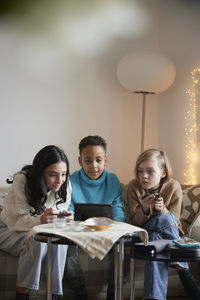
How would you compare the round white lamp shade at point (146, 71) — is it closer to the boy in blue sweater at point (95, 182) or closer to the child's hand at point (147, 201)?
the boy in blue sweater at point (95, 182)

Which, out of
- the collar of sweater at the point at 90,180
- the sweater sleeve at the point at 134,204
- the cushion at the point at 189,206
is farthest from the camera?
the cushion at the point at 189,206

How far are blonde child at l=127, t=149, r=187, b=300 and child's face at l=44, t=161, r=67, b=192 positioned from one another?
40 centimetres

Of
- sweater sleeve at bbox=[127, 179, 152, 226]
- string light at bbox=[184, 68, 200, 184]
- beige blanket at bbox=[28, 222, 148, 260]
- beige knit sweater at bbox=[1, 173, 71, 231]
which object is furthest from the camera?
string light at bbox=[184, 68, 200, 184]

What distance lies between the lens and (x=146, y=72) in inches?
125

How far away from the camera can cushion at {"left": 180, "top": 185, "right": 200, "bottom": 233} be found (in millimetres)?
2814

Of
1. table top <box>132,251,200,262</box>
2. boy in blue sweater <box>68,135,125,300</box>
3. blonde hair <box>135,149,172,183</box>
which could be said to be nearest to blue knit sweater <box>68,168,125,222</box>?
boy in blue sweater <box>68,135,125,300</box>

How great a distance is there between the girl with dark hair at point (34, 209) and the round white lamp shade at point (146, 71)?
1089 millimetres

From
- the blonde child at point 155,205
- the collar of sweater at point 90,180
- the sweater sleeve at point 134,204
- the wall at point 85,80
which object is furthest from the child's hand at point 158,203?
the wall at point 85,80

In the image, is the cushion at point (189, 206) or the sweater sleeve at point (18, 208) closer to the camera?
the sweater sleeve at point (18, 208)

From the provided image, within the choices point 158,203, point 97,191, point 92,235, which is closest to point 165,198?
point 158,203

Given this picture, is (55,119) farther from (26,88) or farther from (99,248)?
(99,248)

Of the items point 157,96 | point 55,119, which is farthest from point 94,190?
point 157,96

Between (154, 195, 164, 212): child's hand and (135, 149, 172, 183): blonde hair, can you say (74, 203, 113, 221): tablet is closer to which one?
(154, 195, 164, 212): child's hand

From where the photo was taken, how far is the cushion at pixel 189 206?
2814mm
